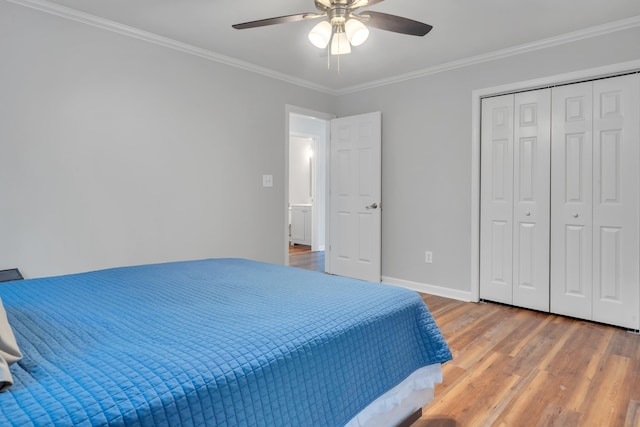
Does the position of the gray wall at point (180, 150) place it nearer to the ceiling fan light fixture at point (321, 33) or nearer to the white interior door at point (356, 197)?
the white interior door at point (356, 197)

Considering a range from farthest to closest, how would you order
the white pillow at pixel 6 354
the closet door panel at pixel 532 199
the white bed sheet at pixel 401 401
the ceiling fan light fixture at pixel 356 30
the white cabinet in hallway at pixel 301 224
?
the white cabinet in hallway at pixel 301 224 → the closet door panel at pixel 532 199 → the ceiling fan light fixture at pixel 356 30 → the white bed sheet at pixel 401 401 → the white pillow at pixel 6 354

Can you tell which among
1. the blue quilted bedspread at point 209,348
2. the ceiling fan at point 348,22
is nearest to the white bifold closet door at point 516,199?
the ceiling fan at point 348,22

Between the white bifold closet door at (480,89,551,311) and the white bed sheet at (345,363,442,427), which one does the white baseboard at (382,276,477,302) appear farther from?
the white bed sheet at (345,363,442,427)

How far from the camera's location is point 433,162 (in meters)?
3.96

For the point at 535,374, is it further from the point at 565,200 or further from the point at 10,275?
the point at 10,275

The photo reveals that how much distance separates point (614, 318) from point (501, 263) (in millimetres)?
915

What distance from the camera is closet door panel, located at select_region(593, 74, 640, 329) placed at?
287 cm

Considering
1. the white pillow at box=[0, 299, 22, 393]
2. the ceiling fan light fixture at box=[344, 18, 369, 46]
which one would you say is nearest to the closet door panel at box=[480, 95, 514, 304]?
the ceiling fan light fixture at box=[344, 18, 369, 46]

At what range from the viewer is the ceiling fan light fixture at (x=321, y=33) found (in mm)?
2258

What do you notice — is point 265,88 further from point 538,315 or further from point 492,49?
point 538,315

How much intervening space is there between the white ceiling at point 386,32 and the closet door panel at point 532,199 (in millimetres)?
592

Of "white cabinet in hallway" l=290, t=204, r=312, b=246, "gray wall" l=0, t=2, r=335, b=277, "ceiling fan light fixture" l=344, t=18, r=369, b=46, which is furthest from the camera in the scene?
"white cabinet in hallway" l=290, t=204, r=312, b=246

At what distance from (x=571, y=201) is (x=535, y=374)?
1.63 meters

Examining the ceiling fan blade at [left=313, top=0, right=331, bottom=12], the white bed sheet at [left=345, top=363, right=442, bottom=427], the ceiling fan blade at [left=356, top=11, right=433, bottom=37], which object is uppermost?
the ceiling fan blade at [left=313, top=0, right=331, bottom=12]
